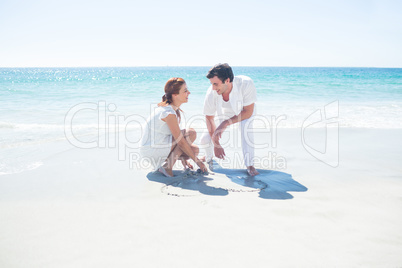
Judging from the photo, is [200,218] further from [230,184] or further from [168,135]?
[168,135]

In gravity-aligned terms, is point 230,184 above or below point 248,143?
below

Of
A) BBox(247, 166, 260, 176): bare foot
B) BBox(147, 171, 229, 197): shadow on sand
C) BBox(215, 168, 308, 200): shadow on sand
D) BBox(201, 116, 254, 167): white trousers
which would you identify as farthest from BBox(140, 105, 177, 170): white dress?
BBox(247, 166, 260, 176): bare foot

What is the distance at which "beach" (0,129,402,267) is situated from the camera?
2049 millimetres

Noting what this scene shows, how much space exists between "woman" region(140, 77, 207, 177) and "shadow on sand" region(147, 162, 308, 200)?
0.59 ft

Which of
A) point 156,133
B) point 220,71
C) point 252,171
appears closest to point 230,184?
point 252,171

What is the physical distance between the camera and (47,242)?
2.22 meters

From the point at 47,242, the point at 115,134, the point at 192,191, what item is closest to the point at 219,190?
the point at 192,191

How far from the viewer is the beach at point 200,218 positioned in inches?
80.7

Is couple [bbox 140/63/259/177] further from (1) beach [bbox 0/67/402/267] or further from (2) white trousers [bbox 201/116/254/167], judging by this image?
(1) beach [bbox 0/67/402/267]

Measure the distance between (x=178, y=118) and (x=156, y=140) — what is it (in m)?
0.41

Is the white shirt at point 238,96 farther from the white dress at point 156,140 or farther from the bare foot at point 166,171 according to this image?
the bare foot at point 166,171

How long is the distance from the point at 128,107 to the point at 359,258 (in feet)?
32.0

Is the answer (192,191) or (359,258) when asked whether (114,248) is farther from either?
(359,258)

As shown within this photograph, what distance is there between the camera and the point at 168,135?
379cm
